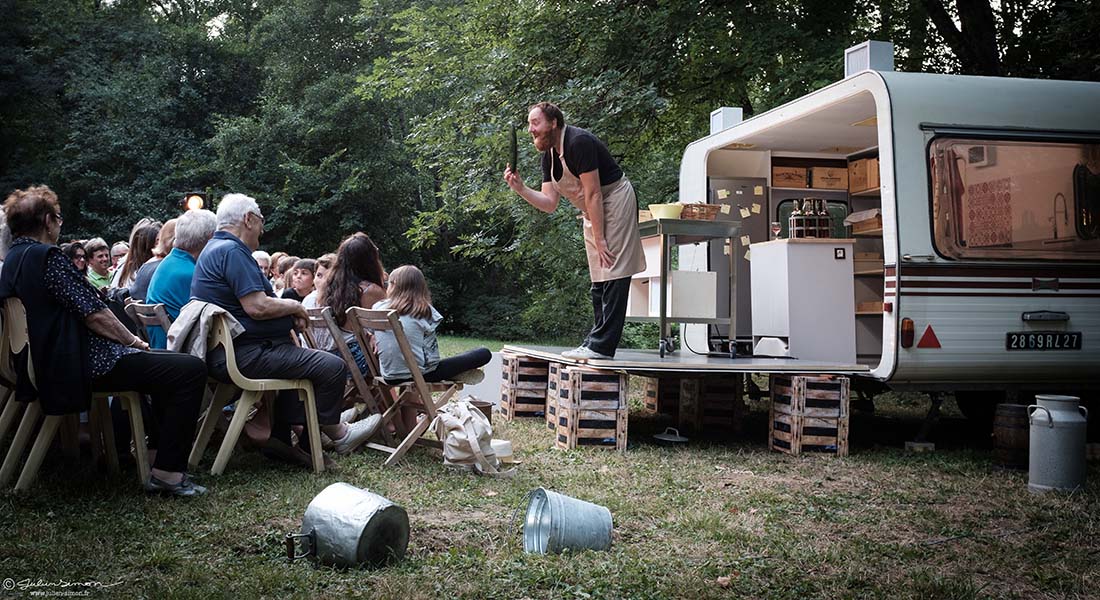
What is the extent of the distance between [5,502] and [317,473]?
1564 millimetres

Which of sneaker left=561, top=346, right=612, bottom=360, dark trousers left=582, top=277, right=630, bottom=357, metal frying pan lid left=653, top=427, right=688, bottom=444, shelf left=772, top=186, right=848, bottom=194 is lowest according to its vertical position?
metal frying pan lid left=653, top=427, right=688, bottom=444

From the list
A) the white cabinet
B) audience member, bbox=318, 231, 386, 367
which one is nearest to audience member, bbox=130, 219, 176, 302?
audience member, bbox=318, 231, 386, 367

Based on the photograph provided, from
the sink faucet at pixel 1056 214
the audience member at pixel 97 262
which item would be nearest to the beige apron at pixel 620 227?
the sink faucet at pixel 1056 214

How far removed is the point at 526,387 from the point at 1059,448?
4211 millimetres

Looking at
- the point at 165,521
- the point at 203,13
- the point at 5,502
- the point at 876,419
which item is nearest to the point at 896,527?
the point at 165,521

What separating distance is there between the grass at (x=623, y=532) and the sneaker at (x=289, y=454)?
73 millimetres

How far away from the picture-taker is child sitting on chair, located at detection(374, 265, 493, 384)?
640cm

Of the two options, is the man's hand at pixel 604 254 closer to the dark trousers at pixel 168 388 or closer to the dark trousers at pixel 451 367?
the dark trousers at pixel 451 367

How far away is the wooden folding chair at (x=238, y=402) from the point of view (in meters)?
5.38

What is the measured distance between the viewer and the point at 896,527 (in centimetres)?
497

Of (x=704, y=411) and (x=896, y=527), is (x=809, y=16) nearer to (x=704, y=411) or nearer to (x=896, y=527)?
(x=704, y=411)

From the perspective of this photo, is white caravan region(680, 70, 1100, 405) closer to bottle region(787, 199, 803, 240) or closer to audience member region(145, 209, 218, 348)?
bottle region(787, 199, 803, 240)

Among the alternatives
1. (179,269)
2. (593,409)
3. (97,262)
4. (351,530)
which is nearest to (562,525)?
(351,530)

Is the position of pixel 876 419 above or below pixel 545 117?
below
